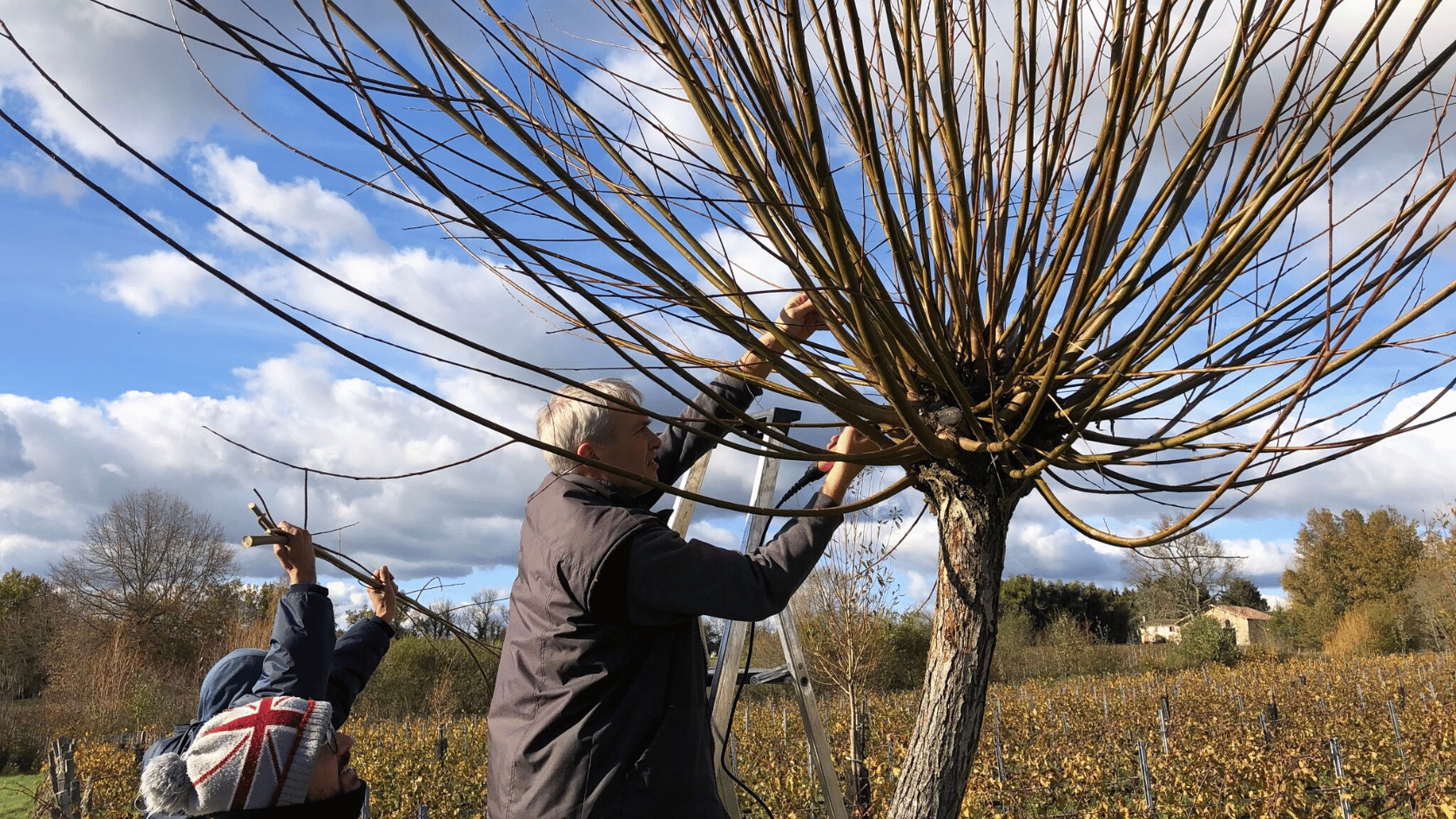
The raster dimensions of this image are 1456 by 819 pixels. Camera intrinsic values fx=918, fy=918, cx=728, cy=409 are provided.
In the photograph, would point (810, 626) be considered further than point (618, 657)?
Yes

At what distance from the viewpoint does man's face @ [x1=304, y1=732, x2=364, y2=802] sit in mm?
1690

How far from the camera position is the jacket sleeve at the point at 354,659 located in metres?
2.32

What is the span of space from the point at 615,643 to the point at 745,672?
49.0 inches

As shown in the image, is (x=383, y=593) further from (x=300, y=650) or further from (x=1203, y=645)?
(x=1203, y=645)

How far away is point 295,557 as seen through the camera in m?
2.04

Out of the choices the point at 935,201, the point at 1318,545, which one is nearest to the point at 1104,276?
the point at 935,201

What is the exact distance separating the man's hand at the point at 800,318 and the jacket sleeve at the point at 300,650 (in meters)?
1.21

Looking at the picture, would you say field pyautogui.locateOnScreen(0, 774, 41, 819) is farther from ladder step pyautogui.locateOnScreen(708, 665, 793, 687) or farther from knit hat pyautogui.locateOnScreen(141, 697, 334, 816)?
knit hat pyautogui.locateOnScreen(141, 697, 334, 816)

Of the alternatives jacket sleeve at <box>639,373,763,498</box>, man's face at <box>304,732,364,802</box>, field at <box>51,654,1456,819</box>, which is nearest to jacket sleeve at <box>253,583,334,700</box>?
man's face at <box>304,732,364,802</box>

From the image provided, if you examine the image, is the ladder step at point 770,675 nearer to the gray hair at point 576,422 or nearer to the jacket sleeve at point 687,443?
the jacket sleeve at point 687,443

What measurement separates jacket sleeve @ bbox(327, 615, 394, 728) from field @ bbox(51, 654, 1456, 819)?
5.16 metres

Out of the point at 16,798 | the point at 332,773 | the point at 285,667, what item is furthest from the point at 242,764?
the point at 16,798

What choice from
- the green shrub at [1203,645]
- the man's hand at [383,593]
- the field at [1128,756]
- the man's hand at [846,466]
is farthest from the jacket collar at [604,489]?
the green shrub at [1203,645]

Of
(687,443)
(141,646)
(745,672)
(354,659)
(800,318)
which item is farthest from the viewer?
(141,646)
